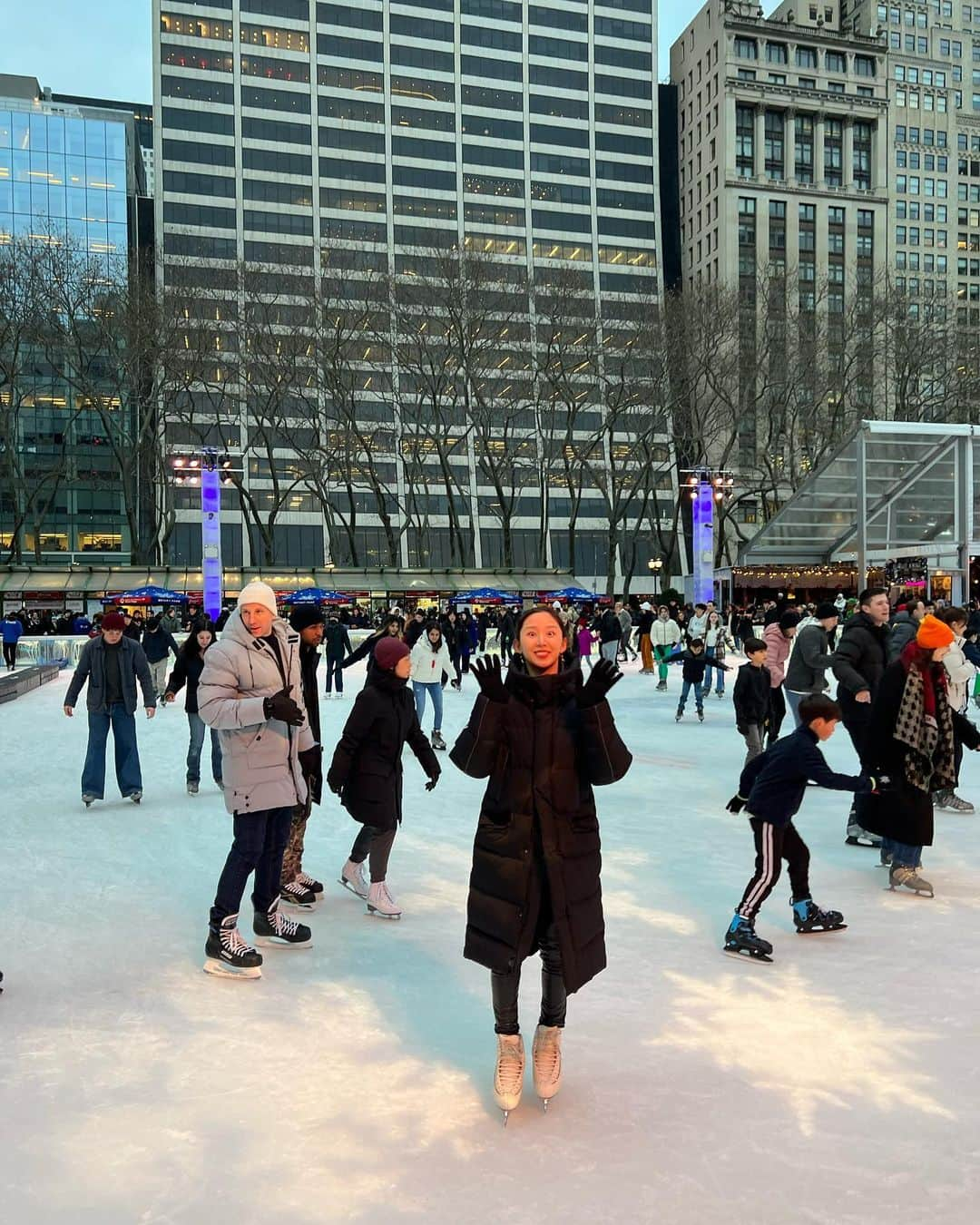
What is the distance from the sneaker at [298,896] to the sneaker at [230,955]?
2.67 ft

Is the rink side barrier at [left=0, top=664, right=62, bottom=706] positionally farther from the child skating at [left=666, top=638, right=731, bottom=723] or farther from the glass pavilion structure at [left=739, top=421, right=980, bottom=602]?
the glass pavilion structure at [left=739, top=421, right=980, bottom=602]

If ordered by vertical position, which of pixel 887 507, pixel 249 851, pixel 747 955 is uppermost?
pixel 887 507

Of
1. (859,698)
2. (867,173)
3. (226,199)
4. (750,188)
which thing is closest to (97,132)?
(226,199)

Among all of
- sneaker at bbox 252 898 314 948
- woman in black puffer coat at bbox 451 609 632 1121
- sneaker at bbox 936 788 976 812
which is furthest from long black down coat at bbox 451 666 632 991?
sneaker at bbox 936 788 976 812

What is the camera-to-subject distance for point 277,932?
4.32 metres

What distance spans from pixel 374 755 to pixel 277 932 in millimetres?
906

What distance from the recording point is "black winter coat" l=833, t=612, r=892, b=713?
6.35 m

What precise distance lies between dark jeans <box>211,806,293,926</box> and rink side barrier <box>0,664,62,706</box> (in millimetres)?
12873

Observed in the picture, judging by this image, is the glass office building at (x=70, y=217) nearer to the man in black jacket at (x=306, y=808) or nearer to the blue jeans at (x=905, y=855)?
the man in black jacket at (x=306, y=808)

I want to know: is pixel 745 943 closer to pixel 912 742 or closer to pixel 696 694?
pixel 912 742

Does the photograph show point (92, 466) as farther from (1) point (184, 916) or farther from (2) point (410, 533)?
(1) point (184, 916)

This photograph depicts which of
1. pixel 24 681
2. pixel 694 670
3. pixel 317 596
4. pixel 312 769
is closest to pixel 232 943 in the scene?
pixel 312 769

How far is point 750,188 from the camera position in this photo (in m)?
71.3

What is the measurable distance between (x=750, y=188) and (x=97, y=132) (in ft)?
150
